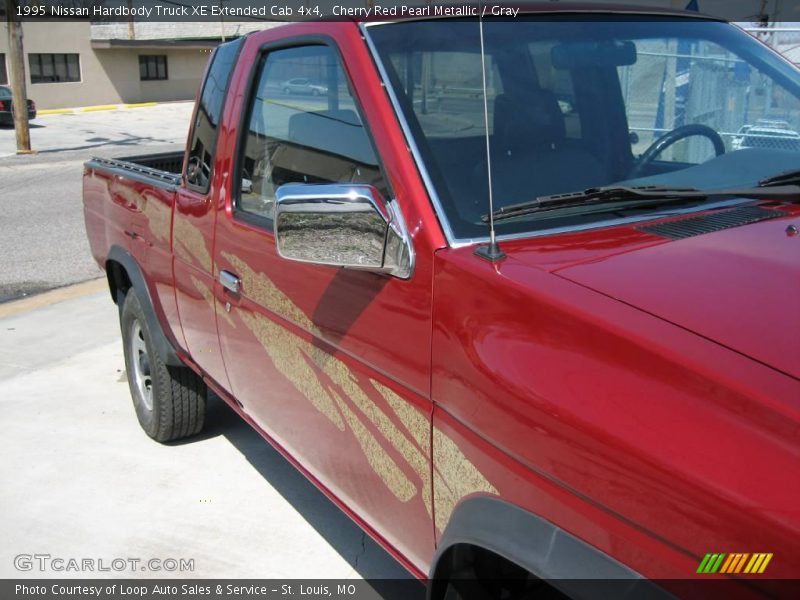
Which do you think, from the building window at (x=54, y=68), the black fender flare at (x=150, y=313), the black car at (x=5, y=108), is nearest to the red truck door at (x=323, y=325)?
the black fender flare at (x=150, y=313)

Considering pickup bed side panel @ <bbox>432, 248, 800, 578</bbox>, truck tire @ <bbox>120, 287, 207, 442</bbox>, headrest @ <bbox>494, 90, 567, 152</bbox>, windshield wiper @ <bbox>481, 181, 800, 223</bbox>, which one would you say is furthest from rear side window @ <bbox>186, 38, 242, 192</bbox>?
pickup bed side panel @ <bbox>432, 248, 800, 578</bbox>

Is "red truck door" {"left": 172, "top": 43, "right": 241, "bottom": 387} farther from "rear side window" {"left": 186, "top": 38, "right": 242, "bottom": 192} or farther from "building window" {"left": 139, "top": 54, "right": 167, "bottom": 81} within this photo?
"building window" {"left": 139, "top": 54, "right": 167, "bottom": 81}

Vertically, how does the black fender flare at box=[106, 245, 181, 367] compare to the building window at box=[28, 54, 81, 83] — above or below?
below

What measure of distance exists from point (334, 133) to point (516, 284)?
3.77ft

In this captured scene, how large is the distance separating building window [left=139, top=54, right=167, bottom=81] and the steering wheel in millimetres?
39173

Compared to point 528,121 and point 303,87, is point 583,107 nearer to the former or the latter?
point 528,121

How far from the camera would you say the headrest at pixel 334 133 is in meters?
2.54

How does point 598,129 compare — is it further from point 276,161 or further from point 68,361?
point 68,361

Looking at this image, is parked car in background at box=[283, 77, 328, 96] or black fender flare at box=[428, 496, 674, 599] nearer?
black fender flare at box=[428, 496, 674, 599]

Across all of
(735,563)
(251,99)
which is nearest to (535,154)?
(251,99)

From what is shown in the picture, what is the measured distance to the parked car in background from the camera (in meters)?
2.82

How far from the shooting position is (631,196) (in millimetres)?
2293

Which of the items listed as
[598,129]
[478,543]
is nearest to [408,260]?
[478,543]

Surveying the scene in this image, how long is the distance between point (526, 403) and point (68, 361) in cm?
471
